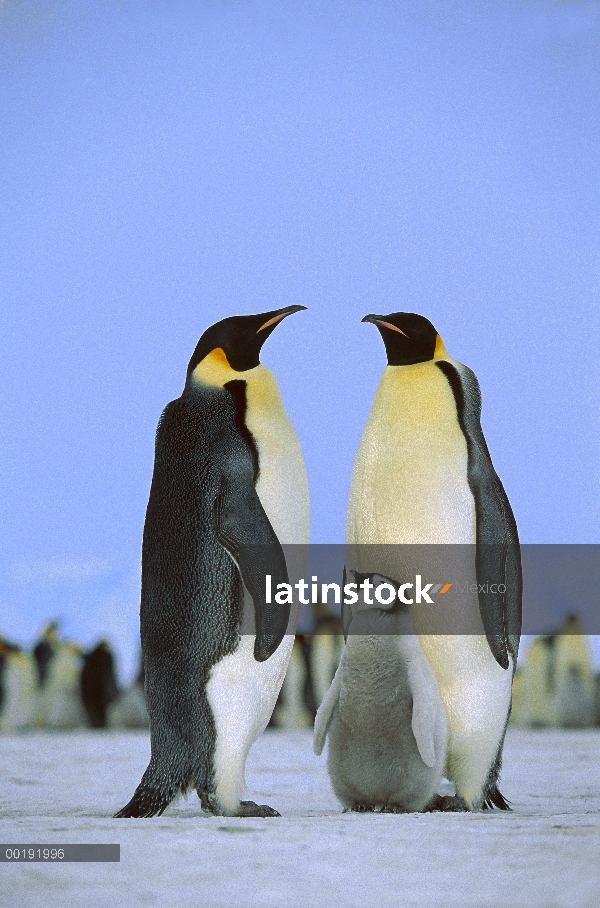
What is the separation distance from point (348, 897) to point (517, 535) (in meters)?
0.92

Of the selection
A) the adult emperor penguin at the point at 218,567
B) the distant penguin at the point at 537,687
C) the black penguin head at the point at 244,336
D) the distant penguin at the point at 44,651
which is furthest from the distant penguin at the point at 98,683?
the black penguin head at the point at 244,336

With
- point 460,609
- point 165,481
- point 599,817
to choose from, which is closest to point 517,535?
point 460,609

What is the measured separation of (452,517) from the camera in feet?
6.84

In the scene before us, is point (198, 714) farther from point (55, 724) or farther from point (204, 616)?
point (55, 724)

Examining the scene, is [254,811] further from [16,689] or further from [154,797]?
[16,689]

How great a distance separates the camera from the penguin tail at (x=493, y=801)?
1.99 m

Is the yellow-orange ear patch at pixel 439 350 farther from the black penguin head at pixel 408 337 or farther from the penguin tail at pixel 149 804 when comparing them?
the penguin tail at pixel 149 804

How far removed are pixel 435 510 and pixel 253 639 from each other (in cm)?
46

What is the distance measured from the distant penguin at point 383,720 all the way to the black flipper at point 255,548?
0.14 m

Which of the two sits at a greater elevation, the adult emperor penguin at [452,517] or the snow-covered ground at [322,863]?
the adult emperor penguin at [452,517]

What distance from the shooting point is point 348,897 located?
4.80ft

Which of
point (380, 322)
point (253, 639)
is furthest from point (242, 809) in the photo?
point (380, 322)

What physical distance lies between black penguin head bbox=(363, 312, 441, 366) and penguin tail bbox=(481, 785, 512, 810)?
0.88m

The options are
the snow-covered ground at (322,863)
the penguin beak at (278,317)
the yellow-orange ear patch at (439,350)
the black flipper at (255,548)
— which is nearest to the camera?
the snow-covered ground at (322,863)
